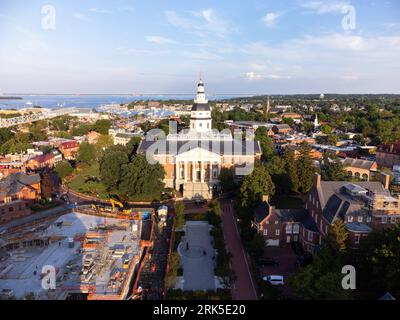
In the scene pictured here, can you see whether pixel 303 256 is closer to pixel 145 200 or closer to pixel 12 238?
pixel 145 200

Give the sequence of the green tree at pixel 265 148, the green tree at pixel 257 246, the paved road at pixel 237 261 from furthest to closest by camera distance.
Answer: the green tree at pixel 265 148 < the green tree at pixel 257 246 < the paved road at pixel 237 261

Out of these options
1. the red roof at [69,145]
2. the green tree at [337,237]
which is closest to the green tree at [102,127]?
the red roof at [69,145]

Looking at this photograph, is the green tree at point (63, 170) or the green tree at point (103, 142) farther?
the green tree at point (103, 142)

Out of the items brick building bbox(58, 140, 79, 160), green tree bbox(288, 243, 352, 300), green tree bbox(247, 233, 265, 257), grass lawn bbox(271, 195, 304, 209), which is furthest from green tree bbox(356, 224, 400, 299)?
brick building bbox(58, 140, 79, 160)

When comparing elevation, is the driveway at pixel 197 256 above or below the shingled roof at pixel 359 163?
below

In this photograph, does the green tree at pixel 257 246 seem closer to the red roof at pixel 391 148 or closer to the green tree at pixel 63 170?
the green tree at pixel 63 170

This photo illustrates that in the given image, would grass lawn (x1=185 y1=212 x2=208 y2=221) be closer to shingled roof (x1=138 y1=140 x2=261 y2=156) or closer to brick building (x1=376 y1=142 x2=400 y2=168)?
shingled roof (x1=138 y1=140 x2=261 y2=156)

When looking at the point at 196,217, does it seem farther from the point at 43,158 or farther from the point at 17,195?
the point at 43,158

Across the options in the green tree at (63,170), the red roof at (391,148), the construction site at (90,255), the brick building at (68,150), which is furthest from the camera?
the brick building at (68,150)
